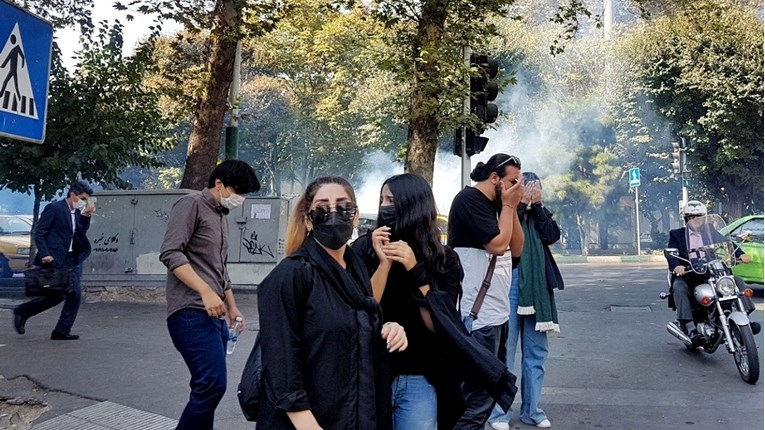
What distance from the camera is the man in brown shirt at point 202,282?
3785mm

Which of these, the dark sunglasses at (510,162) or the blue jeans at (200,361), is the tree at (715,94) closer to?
the dark sunglasses at (510,162)

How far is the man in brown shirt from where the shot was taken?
379cm

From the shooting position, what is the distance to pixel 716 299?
6.86 metres

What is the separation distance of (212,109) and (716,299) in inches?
308

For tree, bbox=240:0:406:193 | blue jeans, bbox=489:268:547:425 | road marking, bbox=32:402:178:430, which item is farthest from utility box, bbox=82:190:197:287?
tree, bbox=240:0:406:193

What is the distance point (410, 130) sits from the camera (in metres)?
11.1

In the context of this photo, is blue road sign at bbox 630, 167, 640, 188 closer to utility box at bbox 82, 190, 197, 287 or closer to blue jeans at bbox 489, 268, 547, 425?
utility box at bbox 82, 190, 197, 287

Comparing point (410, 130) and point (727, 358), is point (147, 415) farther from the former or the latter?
point (410, 130)

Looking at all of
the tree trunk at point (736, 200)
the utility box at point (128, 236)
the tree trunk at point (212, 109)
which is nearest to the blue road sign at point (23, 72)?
the tree trunk at point (212, 109)

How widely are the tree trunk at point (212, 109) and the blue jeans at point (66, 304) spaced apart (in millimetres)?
3930

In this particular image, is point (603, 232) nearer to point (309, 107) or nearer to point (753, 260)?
point (309, 107)

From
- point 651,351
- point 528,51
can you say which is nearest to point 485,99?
point 651,351

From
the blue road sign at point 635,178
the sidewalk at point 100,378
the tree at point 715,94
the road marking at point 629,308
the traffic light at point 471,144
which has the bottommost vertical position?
the sidewalk at point 100,378

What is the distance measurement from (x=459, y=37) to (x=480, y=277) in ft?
22.3
